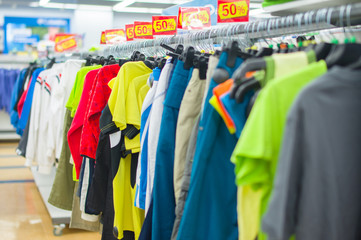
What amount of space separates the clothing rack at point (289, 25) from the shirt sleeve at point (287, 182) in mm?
472

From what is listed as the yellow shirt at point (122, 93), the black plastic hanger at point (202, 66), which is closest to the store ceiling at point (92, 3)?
the yellow shirt at point (122, 93)

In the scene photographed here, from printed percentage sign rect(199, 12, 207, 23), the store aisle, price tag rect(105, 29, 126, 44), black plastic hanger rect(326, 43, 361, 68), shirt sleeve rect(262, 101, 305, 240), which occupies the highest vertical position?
printed percentage sign rect(199, 12, 207, 23)

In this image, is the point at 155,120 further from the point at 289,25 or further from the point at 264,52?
the point at 289,25

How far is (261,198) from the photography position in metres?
1.17

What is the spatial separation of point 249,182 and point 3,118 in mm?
9031

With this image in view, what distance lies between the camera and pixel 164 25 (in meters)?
2.70

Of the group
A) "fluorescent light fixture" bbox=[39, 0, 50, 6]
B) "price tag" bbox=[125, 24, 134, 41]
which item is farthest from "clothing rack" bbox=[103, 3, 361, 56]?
"fluorescent light fixture" bbox=[39, 0, 50, 6]

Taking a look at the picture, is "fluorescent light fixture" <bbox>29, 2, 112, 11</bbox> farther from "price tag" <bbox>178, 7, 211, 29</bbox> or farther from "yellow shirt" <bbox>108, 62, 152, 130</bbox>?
"yellow shirt" <bbox>108, 62, 152, 130</bbox>

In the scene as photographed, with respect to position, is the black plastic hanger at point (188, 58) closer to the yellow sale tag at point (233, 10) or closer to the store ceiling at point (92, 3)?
the yellow sale tag at point (233, 10)

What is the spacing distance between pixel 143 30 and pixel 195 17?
0.72 metres

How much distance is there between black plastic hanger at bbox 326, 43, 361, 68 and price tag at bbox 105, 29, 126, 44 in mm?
2785

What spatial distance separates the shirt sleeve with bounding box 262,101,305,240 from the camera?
102 centimetres

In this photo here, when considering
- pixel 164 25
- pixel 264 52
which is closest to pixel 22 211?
pixel 164 25

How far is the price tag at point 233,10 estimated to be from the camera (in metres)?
1.92
